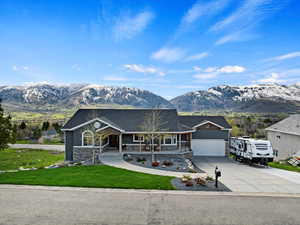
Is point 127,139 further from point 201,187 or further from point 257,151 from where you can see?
point 257,151

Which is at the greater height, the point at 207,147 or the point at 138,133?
the point at 138,133

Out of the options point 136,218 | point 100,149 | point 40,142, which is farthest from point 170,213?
point 40,142

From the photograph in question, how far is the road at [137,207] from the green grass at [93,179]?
0.69 metres

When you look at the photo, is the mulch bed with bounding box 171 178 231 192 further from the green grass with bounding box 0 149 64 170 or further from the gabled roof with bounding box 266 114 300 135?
the gabled roof with bounding box 266 114 300 135

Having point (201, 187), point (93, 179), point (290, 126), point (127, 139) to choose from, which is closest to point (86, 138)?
point (127, 139)

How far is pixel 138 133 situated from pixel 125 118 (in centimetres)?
358

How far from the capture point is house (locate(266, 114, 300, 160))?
83.0 ft

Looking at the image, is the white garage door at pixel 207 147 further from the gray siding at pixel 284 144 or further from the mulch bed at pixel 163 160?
the gray siding at pixel 284 144

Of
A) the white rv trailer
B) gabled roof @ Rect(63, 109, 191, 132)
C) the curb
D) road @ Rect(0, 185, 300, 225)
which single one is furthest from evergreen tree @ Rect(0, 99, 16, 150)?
the white rv trailer

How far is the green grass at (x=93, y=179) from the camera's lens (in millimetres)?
11586

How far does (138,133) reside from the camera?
72.2 ft

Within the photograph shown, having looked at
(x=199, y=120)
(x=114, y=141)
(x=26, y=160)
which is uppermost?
(x=199, y=120)

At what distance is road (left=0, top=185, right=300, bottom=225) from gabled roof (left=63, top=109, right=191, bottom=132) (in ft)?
39.0

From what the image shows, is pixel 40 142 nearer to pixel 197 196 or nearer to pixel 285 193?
pixel 197 196
